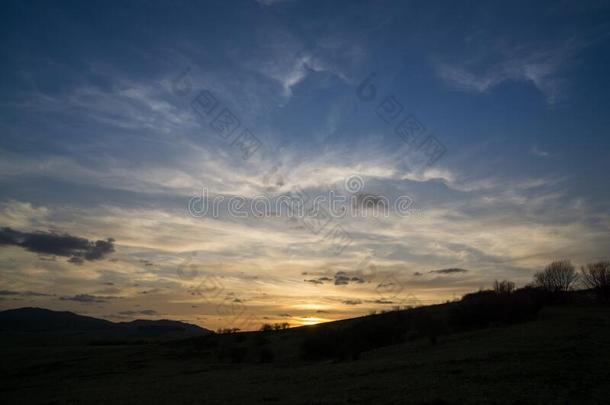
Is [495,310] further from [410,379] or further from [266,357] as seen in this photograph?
[410,379]

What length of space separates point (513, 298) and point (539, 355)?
30988mm

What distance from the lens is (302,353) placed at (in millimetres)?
55344

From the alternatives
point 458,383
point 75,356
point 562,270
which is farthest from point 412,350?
point 562,270

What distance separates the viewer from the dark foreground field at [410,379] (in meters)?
18.9

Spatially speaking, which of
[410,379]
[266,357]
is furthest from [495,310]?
[410,379]

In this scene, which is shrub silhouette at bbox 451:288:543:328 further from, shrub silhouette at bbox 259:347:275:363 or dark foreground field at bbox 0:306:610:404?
shrub silhouette at bbox 259:347:275:363

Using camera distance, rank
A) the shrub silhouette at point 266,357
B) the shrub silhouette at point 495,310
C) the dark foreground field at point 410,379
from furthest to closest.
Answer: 1. the shrub silhouette at point 266,357
2. the shrub silhouette at point 495,310
3. the dark foreground field at point 410,379

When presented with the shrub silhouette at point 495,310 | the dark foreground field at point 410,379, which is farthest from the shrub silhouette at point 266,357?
the shrub silhouette at point 495,310

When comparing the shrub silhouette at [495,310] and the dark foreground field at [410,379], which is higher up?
the shrub silhouette at [495,310]

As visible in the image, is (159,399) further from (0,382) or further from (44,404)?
(0,382)

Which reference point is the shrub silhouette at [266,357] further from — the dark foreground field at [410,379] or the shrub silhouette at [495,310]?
the shrub silhouette at [495,310]

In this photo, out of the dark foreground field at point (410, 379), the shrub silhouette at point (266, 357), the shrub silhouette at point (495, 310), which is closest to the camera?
the dark foreground field at point (410, 379)

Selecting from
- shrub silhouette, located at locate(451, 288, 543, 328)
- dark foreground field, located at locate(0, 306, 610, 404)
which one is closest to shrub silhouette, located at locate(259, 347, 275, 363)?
dark foreground field, located at locate(0, 306, 610, 404)

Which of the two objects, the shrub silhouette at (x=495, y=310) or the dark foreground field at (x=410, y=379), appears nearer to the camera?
the dark foreground field at (x=410, y=379)
